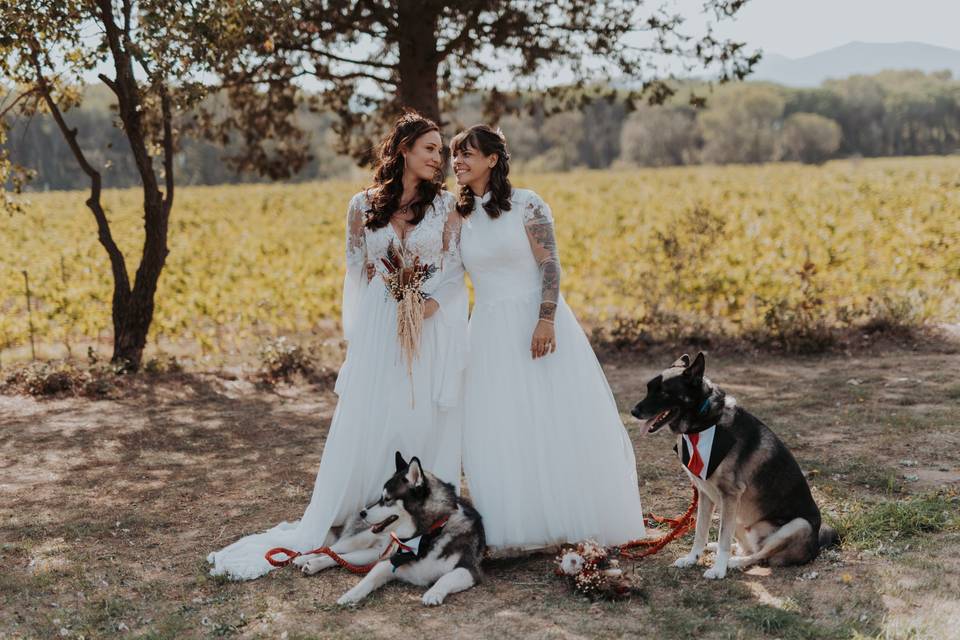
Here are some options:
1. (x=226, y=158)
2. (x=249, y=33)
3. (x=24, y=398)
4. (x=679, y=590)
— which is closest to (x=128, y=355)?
(x=24, y=398)

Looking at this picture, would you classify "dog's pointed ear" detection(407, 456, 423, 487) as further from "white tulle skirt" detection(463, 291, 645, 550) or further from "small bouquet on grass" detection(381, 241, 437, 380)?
"small bouquet on grass" detection(381, 241, 437, 380)

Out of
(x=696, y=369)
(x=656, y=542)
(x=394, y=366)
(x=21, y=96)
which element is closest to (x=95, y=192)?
(x=21, y=96)

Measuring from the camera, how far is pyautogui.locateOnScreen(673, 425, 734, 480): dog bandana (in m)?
4.56

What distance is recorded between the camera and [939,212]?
18031 mm

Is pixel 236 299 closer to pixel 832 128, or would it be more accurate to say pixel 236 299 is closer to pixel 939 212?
pixel 939 212

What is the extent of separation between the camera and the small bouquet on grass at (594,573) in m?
4.50

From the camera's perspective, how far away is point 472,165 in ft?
16.8

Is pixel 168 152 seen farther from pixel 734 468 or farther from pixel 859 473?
pixel 859 473

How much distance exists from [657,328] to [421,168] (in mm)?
7036

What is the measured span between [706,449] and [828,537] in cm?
108

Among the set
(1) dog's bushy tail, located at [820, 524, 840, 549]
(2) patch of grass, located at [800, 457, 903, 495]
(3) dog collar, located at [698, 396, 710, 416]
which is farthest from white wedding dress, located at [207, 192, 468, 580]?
(2) patch of grass, located at [800, 457, 903, 495]

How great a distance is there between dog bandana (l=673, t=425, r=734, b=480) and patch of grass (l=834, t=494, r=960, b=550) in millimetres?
1204

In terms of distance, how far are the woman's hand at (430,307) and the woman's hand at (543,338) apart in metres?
0.67

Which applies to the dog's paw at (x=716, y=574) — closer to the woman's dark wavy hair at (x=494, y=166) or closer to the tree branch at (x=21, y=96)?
the woman's dark wavy hair at (x=494, y=166)
